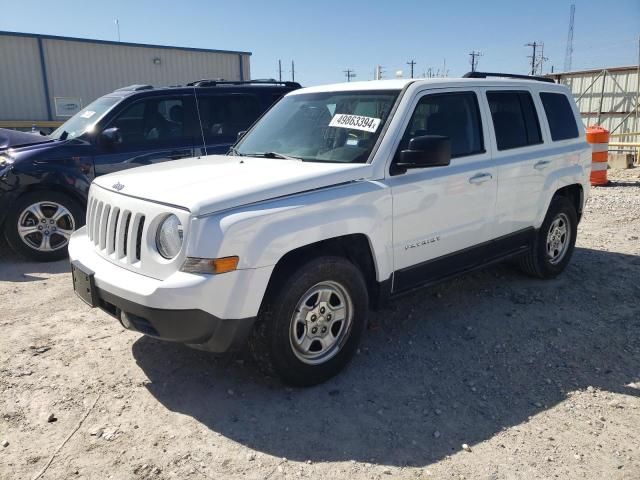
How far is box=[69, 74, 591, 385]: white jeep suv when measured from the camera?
2945mm

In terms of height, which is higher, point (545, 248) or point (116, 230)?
point (116, 230)

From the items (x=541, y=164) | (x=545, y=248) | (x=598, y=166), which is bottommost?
(x=545, y=248)

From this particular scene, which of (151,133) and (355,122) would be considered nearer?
(355,122)

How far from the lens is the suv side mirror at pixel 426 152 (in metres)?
3.52

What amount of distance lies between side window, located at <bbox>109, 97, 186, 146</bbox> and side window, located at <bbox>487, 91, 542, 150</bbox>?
13.3ft

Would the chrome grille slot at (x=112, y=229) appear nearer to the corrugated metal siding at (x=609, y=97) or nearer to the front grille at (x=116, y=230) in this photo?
the front grille at (x=116, y=230)

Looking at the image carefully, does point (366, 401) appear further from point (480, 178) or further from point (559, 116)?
point (559, 116)

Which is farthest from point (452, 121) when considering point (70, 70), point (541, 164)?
point (70, 70)

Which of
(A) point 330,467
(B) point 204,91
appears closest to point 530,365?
(A) point 330,467

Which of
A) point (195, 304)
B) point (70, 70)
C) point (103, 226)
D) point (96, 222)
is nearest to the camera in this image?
point (195, 304)

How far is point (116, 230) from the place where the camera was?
11.1 ft

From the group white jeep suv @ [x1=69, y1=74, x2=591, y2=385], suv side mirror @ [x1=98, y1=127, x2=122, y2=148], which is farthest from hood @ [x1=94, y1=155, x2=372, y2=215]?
suv side mirror @ [x1=98, y1=127, x2=122, y2=148]

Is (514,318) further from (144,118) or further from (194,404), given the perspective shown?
(144,118)

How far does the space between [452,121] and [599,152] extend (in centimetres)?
781
